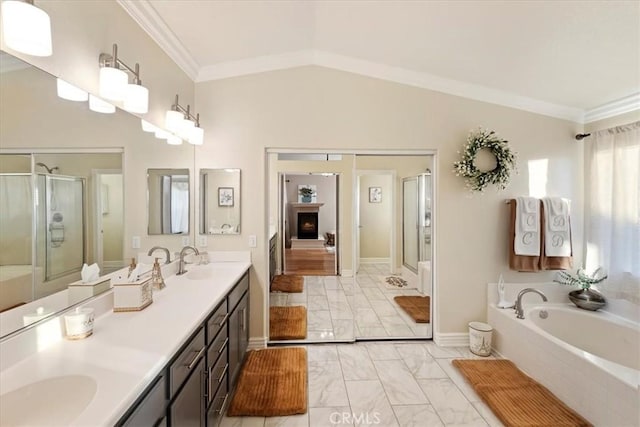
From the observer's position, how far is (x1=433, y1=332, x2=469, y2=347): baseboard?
→ 317 cm

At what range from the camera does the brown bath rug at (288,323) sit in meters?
3.26

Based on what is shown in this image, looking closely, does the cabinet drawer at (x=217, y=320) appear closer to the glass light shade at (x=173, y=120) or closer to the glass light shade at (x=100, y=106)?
the glass light shade at (x=100, y=106)

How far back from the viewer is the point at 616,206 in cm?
279

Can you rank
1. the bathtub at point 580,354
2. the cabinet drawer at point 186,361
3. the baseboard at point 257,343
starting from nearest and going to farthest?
the cabinet drawer at point 186,361 < the bathtub at point 580,354 < the baseboard at point 257,343

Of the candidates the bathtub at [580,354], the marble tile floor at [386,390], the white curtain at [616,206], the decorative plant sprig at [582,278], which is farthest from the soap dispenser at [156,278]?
the white curtain at [616,206]

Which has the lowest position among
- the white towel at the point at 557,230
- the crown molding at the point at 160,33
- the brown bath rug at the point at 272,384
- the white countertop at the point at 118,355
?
the brown bath rug at the point at 272,384

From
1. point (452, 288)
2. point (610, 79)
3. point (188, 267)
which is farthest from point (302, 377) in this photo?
point (610, 79)

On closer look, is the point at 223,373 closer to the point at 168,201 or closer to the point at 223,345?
the point at 223,345

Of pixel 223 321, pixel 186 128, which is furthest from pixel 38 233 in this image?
pixel 186 128

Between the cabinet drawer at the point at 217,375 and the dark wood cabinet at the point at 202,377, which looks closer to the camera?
the dark wood cabinet at the point at 202,377

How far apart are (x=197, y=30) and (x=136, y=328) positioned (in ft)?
7.31

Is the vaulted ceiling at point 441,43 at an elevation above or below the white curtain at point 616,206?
above

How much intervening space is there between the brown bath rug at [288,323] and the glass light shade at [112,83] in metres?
2.60

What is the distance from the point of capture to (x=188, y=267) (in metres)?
2.80
